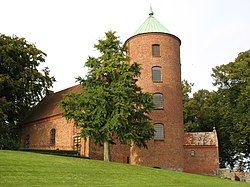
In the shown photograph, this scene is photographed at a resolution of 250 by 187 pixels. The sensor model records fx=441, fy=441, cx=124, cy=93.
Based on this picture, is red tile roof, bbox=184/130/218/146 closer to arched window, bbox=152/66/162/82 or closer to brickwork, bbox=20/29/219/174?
brickwork, bbox=20/29/219/174

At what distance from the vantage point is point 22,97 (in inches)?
1724

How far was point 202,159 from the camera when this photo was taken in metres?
43.8

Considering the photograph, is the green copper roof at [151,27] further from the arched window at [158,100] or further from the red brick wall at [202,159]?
the red brick wall at [202,159]

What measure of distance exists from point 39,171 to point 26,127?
2538cm

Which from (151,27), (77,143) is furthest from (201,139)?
(77,143)

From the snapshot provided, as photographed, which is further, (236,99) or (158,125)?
(236,99)

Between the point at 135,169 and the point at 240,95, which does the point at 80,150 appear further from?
the point at 240,95

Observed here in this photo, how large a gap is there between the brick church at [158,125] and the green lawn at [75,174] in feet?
34.8

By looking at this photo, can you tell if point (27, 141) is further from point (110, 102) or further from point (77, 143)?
point (110, 102)

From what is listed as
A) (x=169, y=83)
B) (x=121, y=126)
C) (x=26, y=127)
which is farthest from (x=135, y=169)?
(x=26, y=127)

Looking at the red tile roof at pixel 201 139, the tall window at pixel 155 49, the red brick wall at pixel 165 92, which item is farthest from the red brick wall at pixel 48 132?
the red tile roof at pixel 201 139

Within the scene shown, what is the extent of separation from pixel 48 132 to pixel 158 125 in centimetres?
1093

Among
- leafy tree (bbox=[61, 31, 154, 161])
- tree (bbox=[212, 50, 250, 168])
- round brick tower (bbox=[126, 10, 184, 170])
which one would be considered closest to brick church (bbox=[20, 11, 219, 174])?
→ round brick tower (bbox=[126, 10, 184, 170])

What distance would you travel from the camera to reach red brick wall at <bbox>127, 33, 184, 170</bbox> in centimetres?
3941
